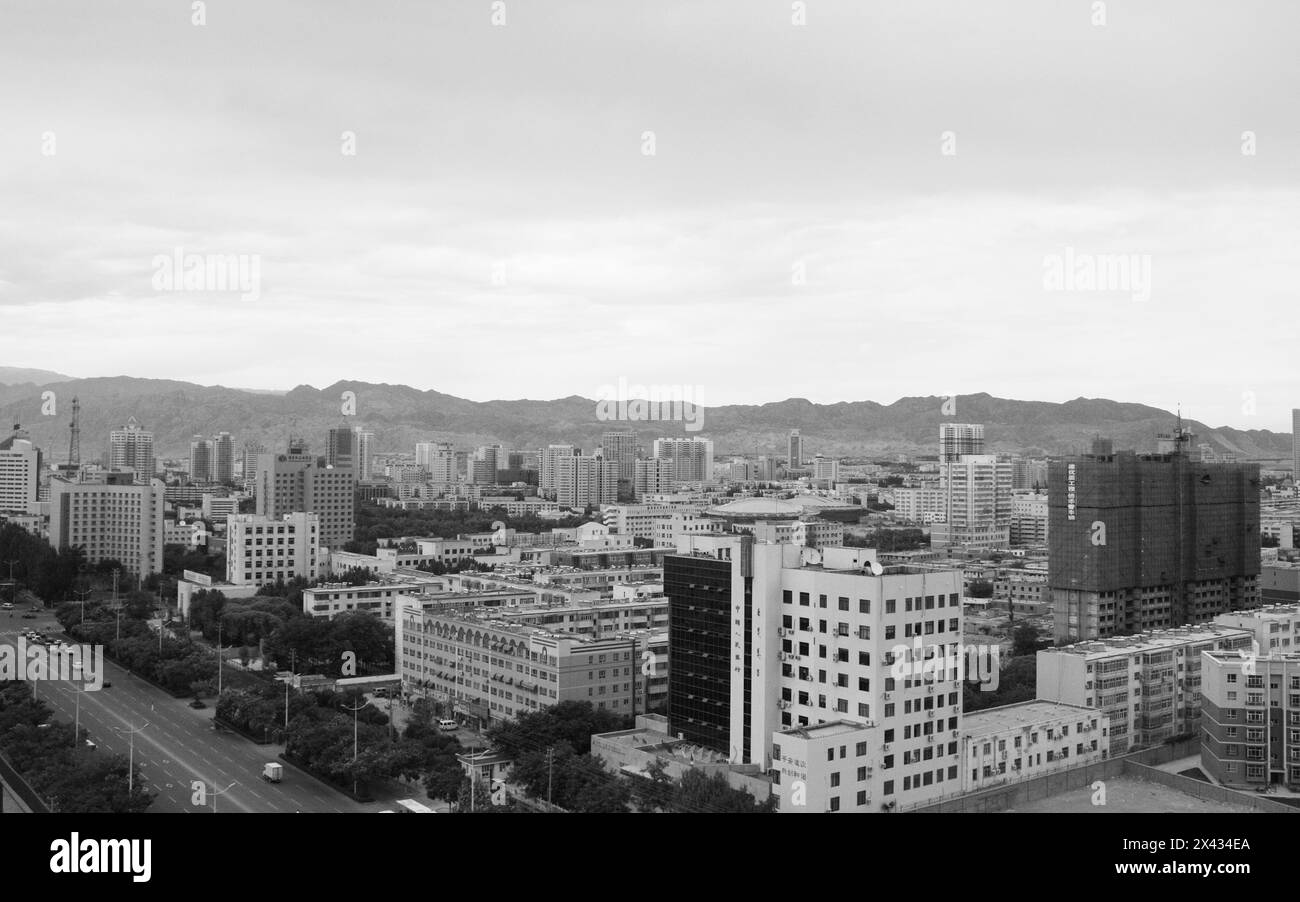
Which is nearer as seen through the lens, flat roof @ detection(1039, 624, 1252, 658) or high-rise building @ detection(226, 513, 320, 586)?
flat roof @ detection(1039, 624, 1252, 658)

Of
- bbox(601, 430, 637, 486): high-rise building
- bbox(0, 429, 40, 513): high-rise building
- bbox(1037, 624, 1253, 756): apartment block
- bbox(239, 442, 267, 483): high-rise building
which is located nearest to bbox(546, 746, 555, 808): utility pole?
bbox(1037, 624, 1253, 756): apartment block

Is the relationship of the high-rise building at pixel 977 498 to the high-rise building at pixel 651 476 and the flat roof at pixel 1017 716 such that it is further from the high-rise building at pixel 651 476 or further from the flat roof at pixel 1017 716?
the flat roof at pixel 1017 716

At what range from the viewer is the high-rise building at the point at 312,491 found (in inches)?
985

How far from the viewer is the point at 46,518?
2519cm

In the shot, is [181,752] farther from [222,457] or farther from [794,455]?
[794,455]

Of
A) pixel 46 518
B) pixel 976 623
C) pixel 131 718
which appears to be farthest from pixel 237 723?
pixel 46 518

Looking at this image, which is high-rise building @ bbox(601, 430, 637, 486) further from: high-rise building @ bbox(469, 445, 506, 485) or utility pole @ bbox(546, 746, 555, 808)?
utility pole @ bbox(546, 746, 555, 808)

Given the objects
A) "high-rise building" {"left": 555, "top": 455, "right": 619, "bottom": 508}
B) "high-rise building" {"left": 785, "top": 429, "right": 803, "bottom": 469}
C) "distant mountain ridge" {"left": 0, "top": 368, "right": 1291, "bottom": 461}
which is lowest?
"high-rise building" {"left": 555, "top": 455, "right": 619, "bottom": 508}

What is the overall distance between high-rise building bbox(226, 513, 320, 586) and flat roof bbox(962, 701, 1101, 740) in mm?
12819

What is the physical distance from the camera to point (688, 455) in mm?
44594

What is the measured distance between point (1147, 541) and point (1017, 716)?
7.40m

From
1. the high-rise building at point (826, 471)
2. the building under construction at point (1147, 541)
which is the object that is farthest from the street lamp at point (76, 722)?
the high-rise building at point (826, 471)

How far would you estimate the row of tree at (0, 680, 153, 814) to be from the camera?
6613mm

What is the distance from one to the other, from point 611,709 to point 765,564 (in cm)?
305
